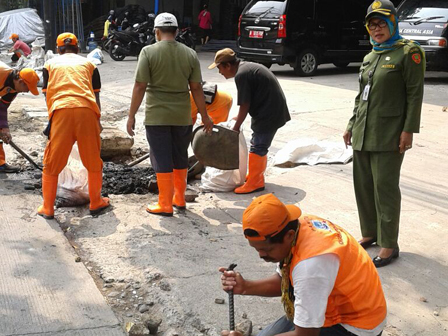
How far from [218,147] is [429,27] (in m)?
8.81

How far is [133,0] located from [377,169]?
22.8 m

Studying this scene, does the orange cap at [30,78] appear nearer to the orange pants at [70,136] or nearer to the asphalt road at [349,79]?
the orange pants at [70,136]

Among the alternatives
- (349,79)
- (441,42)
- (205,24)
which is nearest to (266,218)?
(441,42)

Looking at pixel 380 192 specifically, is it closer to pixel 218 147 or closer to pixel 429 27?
pixel 218 147

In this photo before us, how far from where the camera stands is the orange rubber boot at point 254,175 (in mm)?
6203

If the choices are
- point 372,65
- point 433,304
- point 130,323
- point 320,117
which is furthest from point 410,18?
point 130,323

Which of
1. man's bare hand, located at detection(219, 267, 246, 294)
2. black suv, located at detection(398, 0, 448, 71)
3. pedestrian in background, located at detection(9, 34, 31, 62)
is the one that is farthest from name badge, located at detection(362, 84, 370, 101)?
pedestrian in background, located at detection(9, 34, 31, 62)

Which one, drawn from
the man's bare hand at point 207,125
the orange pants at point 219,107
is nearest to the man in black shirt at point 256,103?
the man's bare hand at point 207,125

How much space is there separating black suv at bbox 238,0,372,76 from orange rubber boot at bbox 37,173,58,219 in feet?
30.3

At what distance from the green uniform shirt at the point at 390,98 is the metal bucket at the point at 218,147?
1.66m

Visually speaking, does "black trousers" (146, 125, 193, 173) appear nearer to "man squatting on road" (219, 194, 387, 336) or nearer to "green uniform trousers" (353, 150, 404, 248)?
"green uniform trousers" (353, 150, 404, 248)

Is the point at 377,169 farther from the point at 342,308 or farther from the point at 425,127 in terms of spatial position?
the point at 425,127

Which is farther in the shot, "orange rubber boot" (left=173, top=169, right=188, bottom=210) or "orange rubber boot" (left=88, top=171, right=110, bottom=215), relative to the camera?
"orange rubber boot" (left=173, top=169, right=188, bottom=210)

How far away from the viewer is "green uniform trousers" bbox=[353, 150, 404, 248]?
4.31 m
